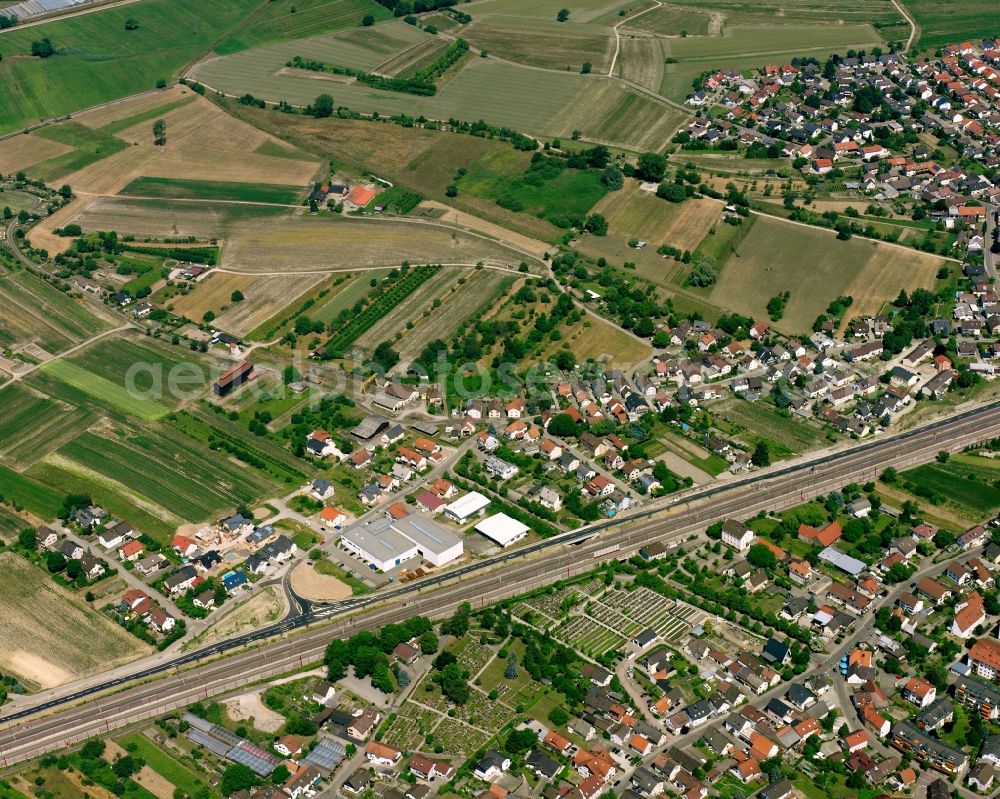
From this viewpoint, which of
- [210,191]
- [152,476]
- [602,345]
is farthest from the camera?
[210,191]

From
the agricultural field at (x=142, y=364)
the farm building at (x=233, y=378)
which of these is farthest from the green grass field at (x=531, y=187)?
the agricultural field at (x=142, y=364)

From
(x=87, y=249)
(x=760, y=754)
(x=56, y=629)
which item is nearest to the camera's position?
(x=760, y=754)

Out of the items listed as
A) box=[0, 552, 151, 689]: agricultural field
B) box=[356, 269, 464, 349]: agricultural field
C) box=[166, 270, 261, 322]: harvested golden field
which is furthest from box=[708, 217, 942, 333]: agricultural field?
box=[0, 552, 151, 689]: agricultural field

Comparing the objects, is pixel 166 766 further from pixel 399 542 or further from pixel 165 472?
pixel 165 472

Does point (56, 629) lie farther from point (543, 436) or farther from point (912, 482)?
point (912, 482)

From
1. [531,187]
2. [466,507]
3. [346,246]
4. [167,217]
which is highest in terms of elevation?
[531,187]

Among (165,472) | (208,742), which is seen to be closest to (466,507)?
(165,472)

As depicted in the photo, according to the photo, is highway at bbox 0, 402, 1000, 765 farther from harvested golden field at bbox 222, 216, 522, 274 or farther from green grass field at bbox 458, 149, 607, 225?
green grass field at bbox 458, 149, 607, 225

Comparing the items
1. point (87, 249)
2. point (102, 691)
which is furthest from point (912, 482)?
point (87, 249)
